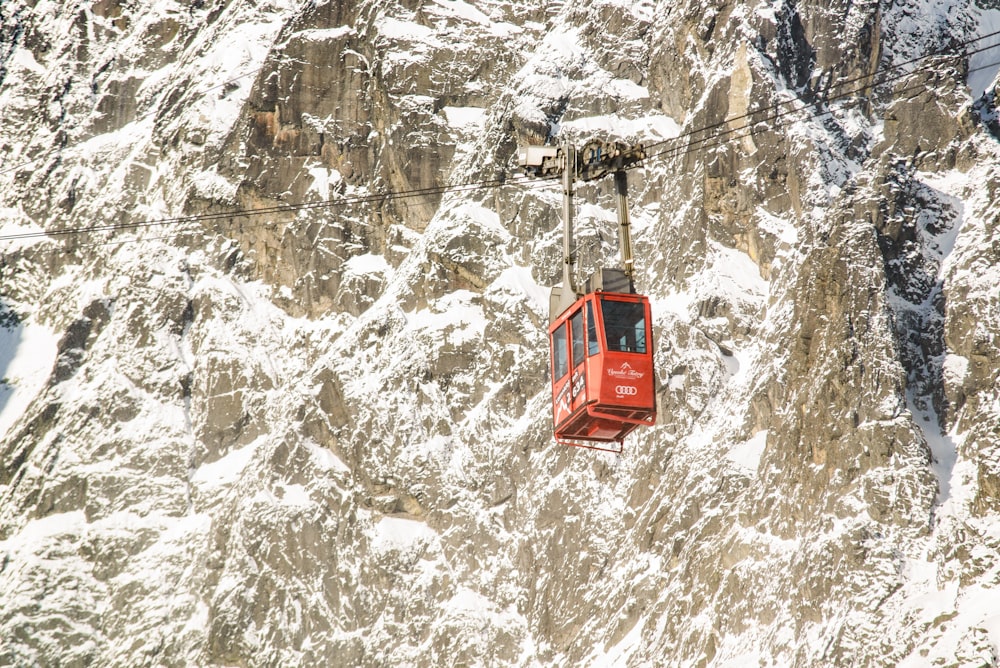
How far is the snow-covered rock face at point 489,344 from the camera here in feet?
241

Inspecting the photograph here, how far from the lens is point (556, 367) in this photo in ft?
145

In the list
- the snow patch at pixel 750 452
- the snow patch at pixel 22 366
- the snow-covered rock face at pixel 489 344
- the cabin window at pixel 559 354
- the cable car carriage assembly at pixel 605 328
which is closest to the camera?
the cable car carriage assembly at pixel 605 328

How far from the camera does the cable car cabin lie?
4109cm

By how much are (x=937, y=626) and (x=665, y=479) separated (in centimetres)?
1956

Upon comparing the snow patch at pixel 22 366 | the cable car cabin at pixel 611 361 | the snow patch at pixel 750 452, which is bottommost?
the cable car cabin at pixel 611 361

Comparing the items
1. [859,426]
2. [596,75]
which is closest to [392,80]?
[596,75]

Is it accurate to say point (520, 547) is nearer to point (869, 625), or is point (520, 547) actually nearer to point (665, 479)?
point (665, 479)

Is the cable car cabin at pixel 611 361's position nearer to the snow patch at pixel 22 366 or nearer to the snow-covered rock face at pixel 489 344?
the snow-covered rock face at pixel 489 344

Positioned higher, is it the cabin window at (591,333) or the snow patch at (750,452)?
the snow patch at (750,452)

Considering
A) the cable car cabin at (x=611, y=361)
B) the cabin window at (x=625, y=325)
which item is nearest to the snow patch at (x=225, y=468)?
the cable car cabin at (x=611, y=361)

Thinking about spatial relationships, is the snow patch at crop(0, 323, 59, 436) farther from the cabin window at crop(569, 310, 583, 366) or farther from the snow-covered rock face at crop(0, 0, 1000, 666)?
the cabin window at crop(569, 310, 583, 366)

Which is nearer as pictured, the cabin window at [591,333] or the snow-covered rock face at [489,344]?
the cabin window at [591,333]

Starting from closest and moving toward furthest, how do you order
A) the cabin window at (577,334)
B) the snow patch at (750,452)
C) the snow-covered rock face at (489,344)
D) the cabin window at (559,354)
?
the cabin window at (577,334)
the cabin window at (559,354)
the snow-covered rock face at (489,344)
the snow patch at (750,452)

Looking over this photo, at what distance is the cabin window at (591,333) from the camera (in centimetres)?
4134
